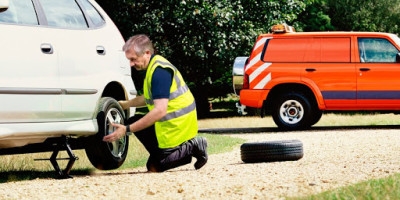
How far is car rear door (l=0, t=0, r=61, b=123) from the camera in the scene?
5.82 metres

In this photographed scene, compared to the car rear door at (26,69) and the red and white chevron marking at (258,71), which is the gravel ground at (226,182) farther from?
the red and white chevron marking at (258,71)

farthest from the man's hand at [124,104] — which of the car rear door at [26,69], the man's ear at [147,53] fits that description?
the car rear door at [26,69]

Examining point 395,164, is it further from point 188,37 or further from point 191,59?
point 191,59

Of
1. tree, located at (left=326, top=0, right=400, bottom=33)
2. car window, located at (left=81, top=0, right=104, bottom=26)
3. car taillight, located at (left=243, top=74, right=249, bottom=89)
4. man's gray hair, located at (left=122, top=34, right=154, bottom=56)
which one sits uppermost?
car window, located at (left=81, top=0, right=104, bottom=26)

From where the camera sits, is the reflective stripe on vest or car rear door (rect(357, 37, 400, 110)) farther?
car rear door (rect(357, 37, 400, 110))

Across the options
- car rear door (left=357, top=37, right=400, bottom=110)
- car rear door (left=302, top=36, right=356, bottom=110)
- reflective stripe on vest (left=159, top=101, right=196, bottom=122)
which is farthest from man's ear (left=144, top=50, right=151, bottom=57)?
car rear door (left=357, top=37, right=400, bottom=110)

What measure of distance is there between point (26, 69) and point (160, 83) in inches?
48.4

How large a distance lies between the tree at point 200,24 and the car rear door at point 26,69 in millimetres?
13747

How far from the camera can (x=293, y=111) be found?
1397 centimetres

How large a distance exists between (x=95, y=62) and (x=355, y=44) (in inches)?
312

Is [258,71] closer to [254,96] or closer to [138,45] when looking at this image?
[254,96]

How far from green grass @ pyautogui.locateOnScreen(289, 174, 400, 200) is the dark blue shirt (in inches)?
79.8

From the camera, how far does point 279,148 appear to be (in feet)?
25.0

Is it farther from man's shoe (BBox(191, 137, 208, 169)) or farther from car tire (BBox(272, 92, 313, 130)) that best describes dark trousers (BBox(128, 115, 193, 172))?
car tire (BBox(272, 92, 313, 130))
